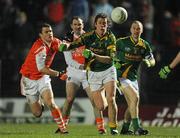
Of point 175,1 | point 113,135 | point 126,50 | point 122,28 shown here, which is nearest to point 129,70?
point 126,50

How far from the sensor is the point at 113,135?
50.9 feet

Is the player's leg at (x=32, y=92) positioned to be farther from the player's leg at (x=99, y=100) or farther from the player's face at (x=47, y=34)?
the player's leg at (x=99, y=100)

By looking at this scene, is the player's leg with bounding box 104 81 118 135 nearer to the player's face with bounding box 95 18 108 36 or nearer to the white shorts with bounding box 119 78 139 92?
the white shorts with bounding box 119 78 139 92

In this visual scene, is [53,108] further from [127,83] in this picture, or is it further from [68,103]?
[127,83]

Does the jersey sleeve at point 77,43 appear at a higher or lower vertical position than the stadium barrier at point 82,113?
higher

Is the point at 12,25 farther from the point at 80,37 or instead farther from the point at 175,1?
the point at 80,37

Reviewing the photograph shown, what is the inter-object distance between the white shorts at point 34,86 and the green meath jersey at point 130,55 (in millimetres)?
1521

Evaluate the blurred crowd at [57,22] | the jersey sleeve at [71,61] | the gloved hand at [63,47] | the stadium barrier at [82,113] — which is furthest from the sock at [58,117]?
the blurred crowd at [57,22]

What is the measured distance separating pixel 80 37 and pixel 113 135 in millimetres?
2106

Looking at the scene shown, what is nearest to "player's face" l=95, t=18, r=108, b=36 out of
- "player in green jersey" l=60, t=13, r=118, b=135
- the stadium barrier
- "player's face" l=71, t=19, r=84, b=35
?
"player in green jersey" l=60, t=13, r=118, b=135

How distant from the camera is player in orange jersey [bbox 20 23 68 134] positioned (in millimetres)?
16016

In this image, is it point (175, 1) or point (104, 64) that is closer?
point (104, 64)

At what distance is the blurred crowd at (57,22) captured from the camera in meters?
22.5

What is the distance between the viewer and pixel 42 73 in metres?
16.4
